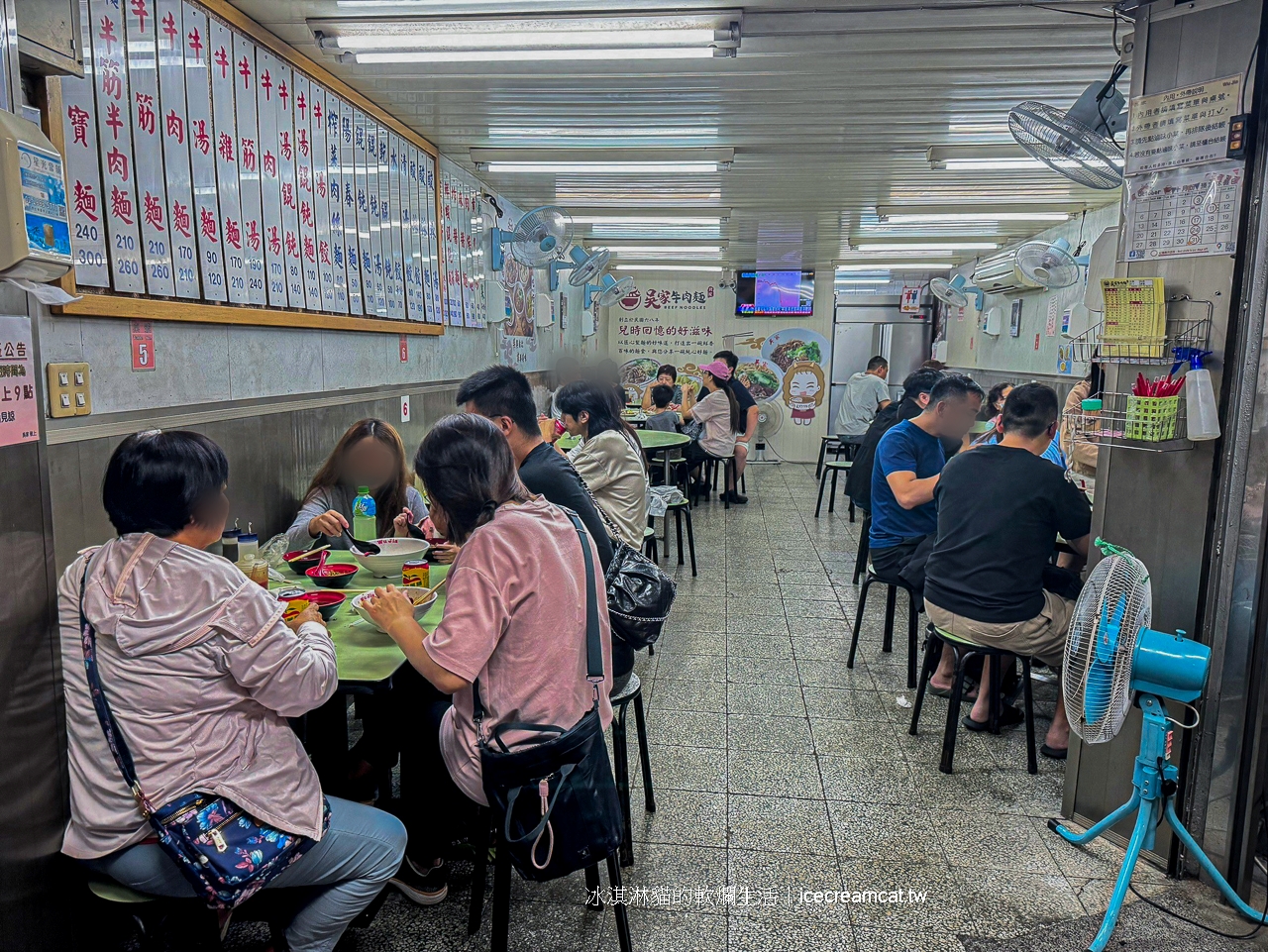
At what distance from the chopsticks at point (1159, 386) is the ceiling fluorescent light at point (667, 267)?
360 inches

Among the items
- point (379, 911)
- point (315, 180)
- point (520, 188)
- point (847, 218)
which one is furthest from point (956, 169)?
point (379, 911)

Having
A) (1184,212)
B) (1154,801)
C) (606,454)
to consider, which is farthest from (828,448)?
(1154,801)

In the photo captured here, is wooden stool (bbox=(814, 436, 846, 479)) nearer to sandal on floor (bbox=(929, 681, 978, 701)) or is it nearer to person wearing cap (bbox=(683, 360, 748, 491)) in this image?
person wearing cap (bbox=(683, 360, 748, 491))

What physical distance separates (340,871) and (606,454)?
241cm

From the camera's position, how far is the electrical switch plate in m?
2.22

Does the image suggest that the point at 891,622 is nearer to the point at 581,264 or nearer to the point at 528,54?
the point at 528,54

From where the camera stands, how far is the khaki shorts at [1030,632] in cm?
310

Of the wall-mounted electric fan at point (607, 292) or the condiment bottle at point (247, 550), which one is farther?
the wall-mounted electric fan at point (607, 292)

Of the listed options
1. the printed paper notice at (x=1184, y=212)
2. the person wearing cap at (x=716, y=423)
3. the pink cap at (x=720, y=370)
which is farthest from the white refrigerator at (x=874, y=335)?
the printed paper notice at (x=1184, y=212)

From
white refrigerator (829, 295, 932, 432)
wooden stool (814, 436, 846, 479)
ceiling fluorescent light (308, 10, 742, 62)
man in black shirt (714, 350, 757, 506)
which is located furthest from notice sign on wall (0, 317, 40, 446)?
white refrigerator (829, 295, 932, 432)

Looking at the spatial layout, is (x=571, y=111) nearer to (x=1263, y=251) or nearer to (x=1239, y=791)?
(x=1263, y=251)

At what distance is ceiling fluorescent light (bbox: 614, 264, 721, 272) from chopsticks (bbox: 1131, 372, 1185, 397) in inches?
360

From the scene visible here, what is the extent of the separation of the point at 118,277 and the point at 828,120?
3692 mm

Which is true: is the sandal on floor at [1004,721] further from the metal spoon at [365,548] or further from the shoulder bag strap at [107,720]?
the shoulder bag strap at [107,720]
